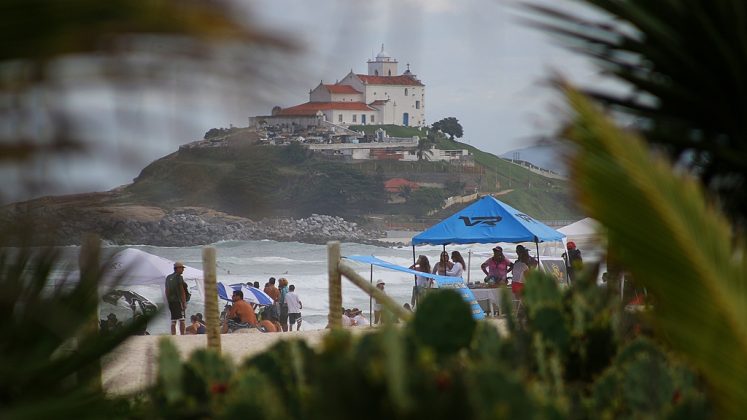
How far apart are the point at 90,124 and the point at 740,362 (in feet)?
4.27

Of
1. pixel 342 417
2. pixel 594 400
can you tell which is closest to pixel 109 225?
pixel 342 417

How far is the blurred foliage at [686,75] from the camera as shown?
8.86 feet

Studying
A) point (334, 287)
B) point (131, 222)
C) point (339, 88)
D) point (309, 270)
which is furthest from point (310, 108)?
point (309, 270)

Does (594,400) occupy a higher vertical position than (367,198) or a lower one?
lower

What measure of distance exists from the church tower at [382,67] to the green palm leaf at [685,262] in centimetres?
81

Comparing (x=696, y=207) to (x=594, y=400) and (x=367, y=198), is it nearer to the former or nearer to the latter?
(x=367, y=198)

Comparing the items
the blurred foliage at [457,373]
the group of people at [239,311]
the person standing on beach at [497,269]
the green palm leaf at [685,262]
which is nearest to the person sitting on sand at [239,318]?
the group of people at [239,311]

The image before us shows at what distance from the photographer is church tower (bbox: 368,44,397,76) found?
3.42 ft

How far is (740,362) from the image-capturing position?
1754 millimetres

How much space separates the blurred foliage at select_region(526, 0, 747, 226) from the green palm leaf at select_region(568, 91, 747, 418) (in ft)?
3.11

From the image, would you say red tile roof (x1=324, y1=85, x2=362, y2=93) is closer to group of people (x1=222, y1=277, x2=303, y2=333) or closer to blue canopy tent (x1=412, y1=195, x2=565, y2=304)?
blue canopy tent (x1=412, y1=195, x2=565, y2=304)

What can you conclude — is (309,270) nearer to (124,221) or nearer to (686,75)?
(686,75)

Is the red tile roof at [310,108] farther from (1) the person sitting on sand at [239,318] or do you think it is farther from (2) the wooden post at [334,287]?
(1) the person sitting on sand at [239,318]

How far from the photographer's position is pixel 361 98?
4.18 ft
